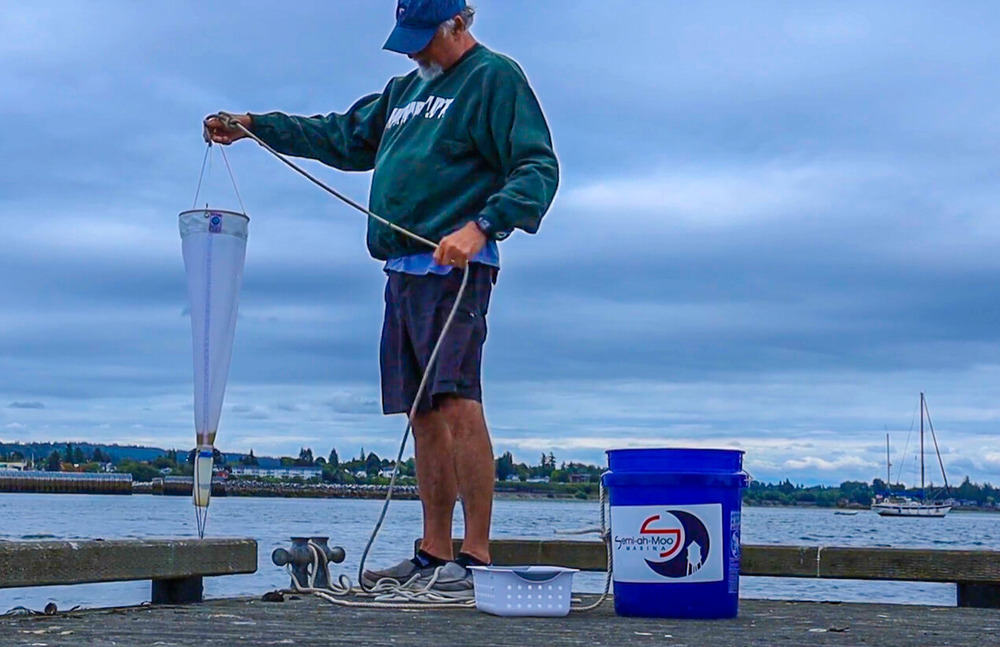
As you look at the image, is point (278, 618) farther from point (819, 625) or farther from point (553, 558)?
point (553, 558)

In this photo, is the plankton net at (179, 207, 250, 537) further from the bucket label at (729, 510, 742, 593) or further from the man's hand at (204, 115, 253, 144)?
the bucket label at (729, 510, 742, 593)

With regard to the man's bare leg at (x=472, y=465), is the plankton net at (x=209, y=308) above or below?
above

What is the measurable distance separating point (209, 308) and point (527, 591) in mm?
1577

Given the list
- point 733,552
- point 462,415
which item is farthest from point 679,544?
point 462,415

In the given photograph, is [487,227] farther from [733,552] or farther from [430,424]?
[733,552]

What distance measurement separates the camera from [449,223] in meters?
4.22

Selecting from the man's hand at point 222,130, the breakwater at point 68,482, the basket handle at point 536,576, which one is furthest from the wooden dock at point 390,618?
the breakwater at point 68,482

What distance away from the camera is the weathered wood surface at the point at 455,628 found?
9.03ft

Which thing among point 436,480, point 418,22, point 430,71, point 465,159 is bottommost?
point 436,480

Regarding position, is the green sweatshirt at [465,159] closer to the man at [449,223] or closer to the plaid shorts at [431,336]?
the man at [449,223]

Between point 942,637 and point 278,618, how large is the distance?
1643mm

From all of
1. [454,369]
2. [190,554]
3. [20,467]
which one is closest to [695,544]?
[454,369]

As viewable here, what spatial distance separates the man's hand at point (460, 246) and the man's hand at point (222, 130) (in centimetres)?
122

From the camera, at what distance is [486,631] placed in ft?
9.83
